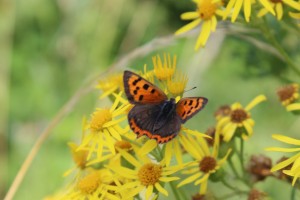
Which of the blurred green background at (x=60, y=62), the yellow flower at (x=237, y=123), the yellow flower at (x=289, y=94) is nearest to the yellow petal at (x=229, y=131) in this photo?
the yellow flower at (x=237, y=123)

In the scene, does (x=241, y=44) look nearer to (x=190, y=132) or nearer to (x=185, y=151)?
(x=185, y=151)

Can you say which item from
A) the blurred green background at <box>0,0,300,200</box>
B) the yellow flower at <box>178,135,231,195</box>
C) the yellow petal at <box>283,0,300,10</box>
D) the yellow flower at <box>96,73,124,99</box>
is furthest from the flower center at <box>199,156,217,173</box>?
the blurred green background at <box>0,0,300,200</box>

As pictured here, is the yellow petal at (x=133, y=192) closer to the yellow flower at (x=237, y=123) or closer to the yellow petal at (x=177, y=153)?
the yellow petal at (x=177, y=153)

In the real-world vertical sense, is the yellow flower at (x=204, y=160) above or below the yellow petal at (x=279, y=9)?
below

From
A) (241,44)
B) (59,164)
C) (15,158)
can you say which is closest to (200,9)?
(241,44)

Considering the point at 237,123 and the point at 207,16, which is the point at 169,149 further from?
the point at 207,16
